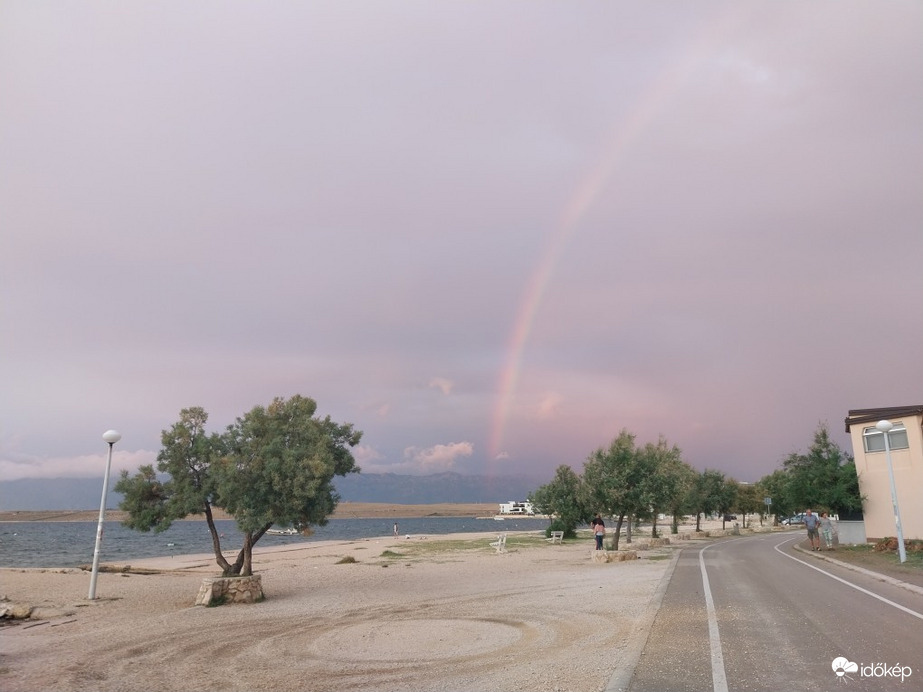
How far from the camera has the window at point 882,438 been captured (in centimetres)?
3534

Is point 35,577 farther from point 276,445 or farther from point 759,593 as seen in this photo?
point 759,593

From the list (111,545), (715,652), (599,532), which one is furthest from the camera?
(111,545)

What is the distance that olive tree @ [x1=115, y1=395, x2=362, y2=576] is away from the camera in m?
18.6

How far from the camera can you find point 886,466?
35844 mm

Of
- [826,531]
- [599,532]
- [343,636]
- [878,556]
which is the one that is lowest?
[343,636]

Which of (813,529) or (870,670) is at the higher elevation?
(813,529)

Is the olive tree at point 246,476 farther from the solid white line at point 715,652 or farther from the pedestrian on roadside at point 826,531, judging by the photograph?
the pedestrian on roadside at point 826,531

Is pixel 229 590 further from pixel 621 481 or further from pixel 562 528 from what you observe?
pixel 562 528

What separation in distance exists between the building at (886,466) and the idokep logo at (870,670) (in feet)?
95.0

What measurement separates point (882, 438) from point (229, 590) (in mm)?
35635

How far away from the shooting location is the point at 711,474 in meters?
74.1

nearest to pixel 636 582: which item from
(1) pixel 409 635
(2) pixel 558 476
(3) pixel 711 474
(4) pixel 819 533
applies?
(1) pixel 409 635

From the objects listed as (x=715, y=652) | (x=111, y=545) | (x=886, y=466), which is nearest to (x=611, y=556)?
(x=886, y=466)

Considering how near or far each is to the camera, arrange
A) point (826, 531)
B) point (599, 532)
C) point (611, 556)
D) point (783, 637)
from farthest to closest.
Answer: point (826, 531) → point (599, 532) → point (611, 556) → point (783, 637)
